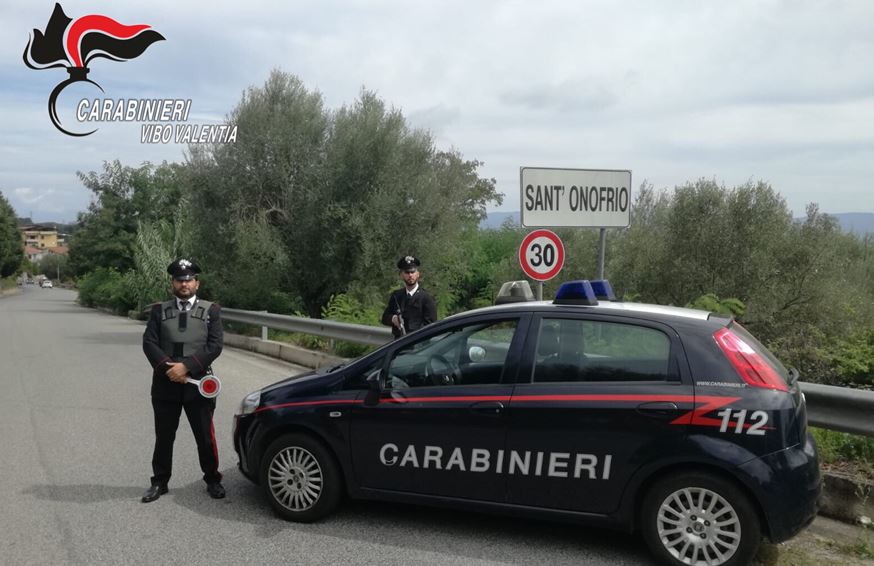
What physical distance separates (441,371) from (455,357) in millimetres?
129

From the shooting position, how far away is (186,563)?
4180 millimetres

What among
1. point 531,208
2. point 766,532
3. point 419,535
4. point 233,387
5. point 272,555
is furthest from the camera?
point 233,387

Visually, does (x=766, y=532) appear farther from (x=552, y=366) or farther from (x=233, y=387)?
(x=233, y=387)

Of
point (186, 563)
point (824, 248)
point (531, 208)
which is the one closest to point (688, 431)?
point (186, 563)

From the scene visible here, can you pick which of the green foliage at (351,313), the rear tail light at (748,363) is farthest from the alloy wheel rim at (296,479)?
the green foliage at (351,313)

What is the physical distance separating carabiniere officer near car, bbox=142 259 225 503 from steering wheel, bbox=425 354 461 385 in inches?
67.8

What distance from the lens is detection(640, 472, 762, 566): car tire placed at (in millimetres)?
3932

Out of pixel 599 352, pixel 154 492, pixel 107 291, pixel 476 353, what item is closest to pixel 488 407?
pixel 476 353

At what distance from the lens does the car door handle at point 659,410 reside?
405 centimetres

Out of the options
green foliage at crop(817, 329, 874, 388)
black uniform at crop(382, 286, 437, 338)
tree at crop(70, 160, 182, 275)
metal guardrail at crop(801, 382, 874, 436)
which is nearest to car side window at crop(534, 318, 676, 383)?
metal guardrail at crop(801, 382, 874, 436)

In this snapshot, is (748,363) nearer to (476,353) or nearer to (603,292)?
(603,292)

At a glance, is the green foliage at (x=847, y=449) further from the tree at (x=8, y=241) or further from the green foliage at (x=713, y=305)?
the tree at (x=8, y=241)

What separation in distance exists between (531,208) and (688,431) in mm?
4497

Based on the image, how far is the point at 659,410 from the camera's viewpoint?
4.07 metres
